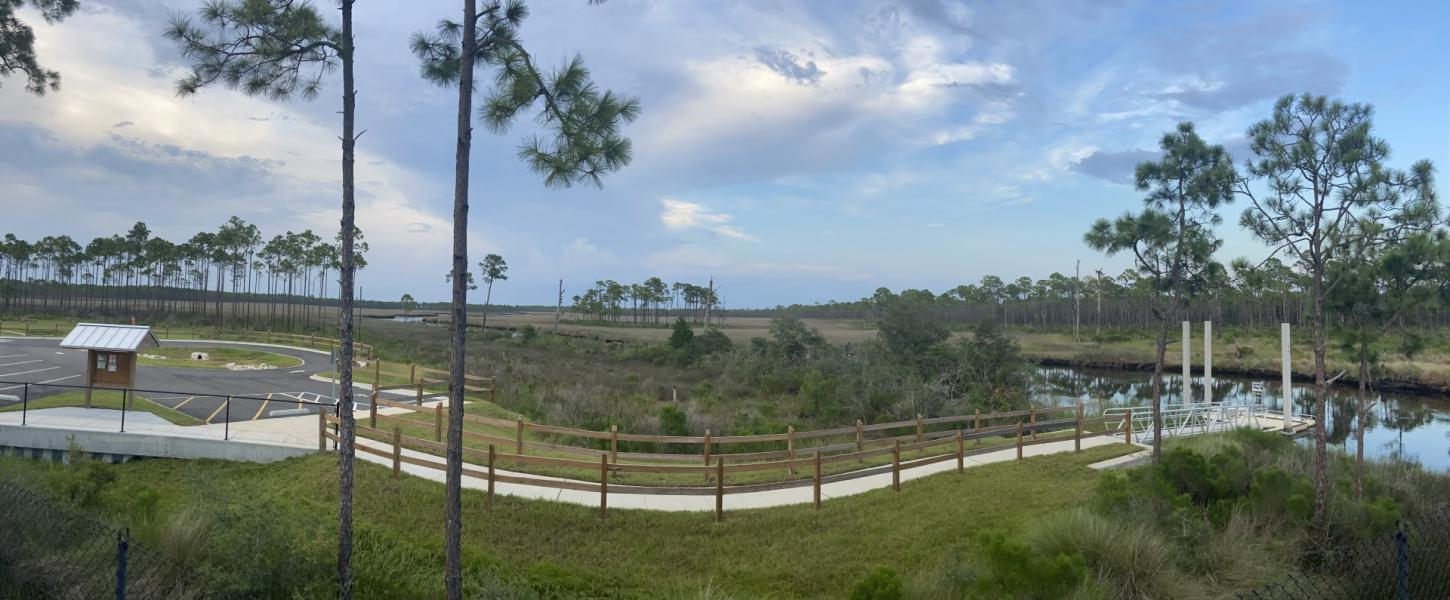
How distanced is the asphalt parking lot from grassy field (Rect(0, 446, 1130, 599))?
6.08 metres

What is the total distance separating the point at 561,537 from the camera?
10258mm

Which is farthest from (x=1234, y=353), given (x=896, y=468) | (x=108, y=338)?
(x=108, y=338)

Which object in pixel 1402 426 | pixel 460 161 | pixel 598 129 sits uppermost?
pixel 598 129

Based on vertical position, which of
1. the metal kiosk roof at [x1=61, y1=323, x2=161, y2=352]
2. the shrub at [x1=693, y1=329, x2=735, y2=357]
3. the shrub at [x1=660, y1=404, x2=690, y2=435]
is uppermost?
the metal kiosk roof at [x1=61, y1=323, x2=161, y2=352]

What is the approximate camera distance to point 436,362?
3931 centimetres

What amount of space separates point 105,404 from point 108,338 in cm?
195

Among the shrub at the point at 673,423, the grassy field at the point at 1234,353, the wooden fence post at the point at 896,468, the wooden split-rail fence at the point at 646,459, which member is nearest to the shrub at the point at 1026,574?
the wooden split-rail fence at the point at 646,459

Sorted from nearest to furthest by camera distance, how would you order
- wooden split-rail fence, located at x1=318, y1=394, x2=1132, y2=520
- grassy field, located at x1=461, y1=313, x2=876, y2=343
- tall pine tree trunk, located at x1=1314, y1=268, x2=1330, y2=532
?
tall pine tree trunk, located at x1=1314, y1=268, x2=1330, y2=532
wooden split-rail fence, located at x1=318, y1=394, x2=1132, y2=520
grassy field, located at x1=461, y1=313, x2=876, y2=343

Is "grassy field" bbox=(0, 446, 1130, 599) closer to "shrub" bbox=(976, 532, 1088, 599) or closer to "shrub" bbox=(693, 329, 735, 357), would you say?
"shrub" bbox=(976, 532, 1088, 599)

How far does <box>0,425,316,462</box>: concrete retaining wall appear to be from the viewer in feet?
48.2

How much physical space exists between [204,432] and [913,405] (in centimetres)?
2054

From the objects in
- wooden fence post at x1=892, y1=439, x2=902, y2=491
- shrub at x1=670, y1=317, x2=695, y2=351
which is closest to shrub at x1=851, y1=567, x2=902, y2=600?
wooden fence post at x1=892, y1=439, x2=902, y2=491

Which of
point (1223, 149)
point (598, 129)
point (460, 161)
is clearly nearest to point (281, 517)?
point (460, 161)

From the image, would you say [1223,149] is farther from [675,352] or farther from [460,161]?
[675,352]
